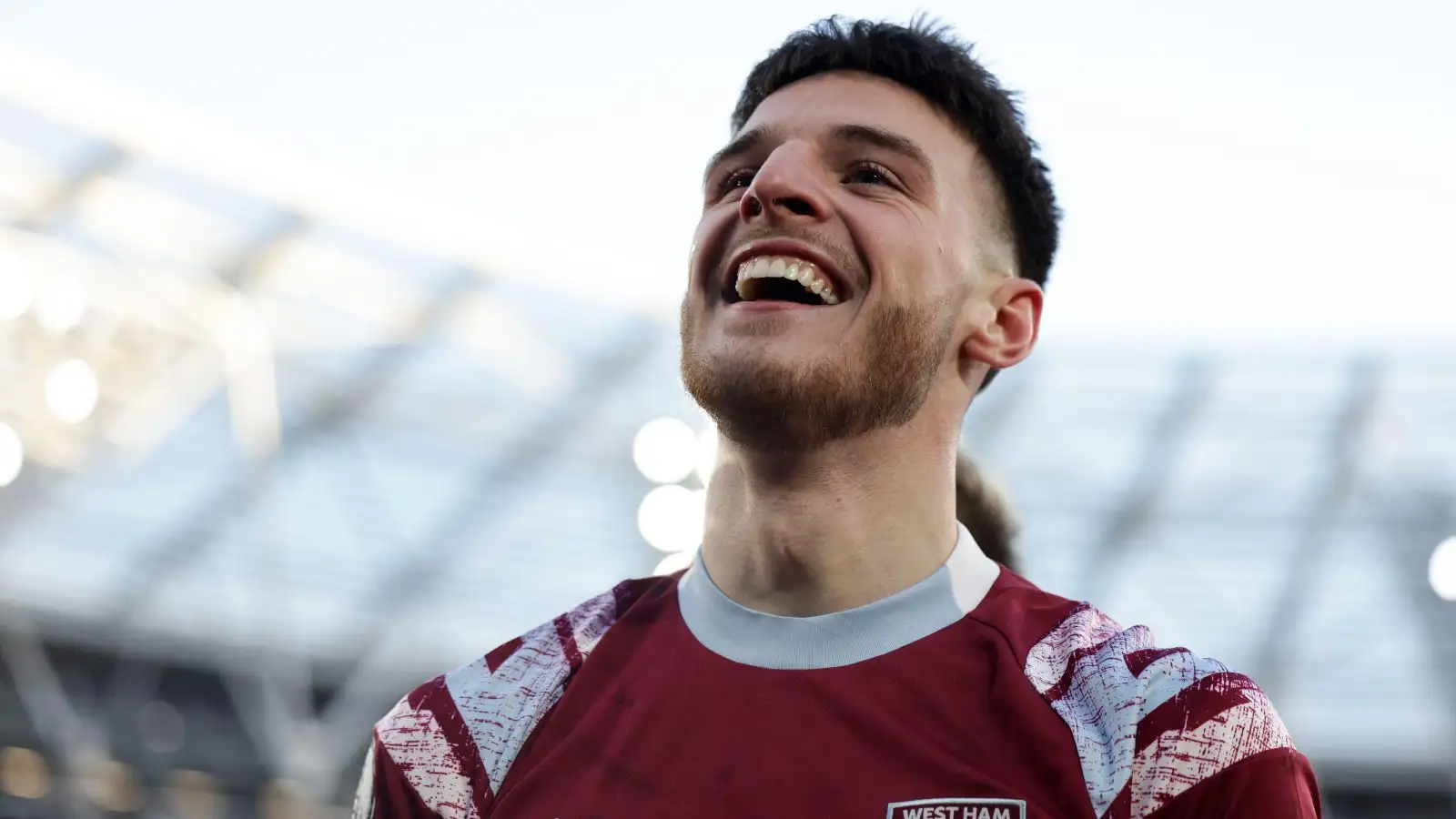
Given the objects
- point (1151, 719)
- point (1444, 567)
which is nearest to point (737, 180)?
point (1151, 719)

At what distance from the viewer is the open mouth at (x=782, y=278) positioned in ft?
7.36

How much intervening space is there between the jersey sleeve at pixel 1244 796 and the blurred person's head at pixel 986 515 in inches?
78.1

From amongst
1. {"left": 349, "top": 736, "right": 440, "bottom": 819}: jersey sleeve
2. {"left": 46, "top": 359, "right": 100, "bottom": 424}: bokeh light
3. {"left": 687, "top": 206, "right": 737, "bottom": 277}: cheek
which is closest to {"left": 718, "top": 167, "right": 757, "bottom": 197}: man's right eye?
{"left": 687, "top": 206, "right": 737, "bottom": 277}: cheek

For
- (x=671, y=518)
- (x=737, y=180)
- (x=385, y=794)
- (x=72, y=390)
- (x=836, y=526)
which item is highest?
(x=737, y=180)

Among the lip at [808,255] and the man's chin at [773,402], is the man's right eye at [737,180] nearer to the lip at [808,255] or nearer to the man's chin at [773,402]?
the lip at [808,255]

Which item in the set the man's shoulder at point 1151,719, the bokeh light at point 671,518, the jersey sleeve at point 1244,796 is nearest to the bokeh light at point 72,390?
the bokeh light at point 671,518

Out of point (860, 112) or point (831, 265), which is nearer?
point (831, 265)

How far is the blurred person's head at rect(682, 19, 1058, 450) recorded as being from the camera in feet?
7.18

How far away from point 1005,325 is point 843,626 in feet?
2.11

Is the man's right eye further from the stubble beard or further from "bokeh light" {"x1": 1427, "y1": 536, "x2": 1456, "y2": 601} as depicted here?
"bokeh light" {"x1": 1427, "y1": 536, "x2": 1456, "y2": 601}

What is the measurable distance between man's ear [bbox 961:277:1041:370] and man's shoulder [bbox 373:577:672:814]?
29.6 inches

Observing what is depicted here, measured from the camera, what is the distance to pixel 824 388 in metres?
2.16

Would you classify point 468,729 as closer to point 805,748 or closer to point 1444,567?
point 805,748

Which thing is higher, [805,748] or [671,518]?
[805,748]
